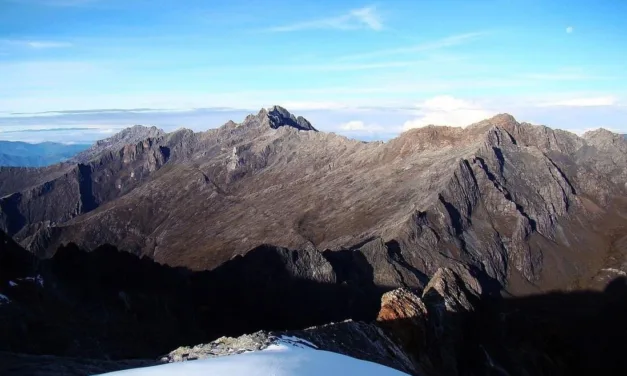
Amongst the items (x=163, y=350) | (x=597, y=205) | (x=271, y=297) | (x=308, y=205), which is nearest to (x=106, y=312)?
(x=163, y=350)

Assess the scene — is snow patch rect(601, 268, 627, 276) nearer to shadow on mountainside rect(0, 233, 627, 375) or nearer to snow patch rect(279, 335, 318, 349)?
shadow on mountainside rect(0, 233, 627, 375)

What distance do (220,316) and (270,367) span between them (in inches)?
2260

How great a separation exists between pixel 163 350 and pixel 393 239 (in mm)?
83251

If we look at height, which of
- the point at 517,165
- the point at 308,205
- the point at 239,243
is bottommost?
the point at 239,243

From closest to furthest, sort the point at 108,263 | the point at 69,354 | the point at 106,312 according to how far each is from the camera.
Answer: the point at 69,354 < the point at 106,312 < the point at 108,263

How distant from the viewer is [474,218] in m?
152

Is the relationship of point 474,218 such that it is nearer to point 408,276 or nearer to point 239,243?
point 408,276

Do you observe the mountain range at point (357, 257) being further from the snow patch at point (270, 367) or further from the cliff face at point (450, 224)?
the snow patch at point (270, 367)

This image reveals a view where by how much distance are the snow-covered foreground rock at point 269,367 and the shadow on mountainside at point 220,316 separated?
12456mm

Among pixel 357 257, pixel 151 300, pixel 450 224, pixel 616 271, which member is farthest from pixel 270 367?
pixel 616 271

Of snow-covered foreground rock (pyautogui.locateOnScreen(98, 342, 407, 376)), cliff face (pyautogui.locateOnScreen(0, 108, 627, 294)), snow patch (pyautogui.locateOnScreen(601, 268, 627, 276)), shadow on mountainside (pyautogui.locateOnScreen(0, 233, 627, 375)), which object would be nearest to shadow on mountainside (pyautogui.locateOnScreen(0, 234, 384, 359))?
shadow on mountainside (pyautogui.locateOnScreen(0, 233, 627, 375))

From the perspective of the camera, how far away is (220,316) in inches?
2746

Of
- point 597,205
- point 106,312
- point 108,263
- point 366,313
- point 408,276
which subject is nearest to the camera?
point 106,312

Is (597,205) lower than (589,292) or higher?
higher
